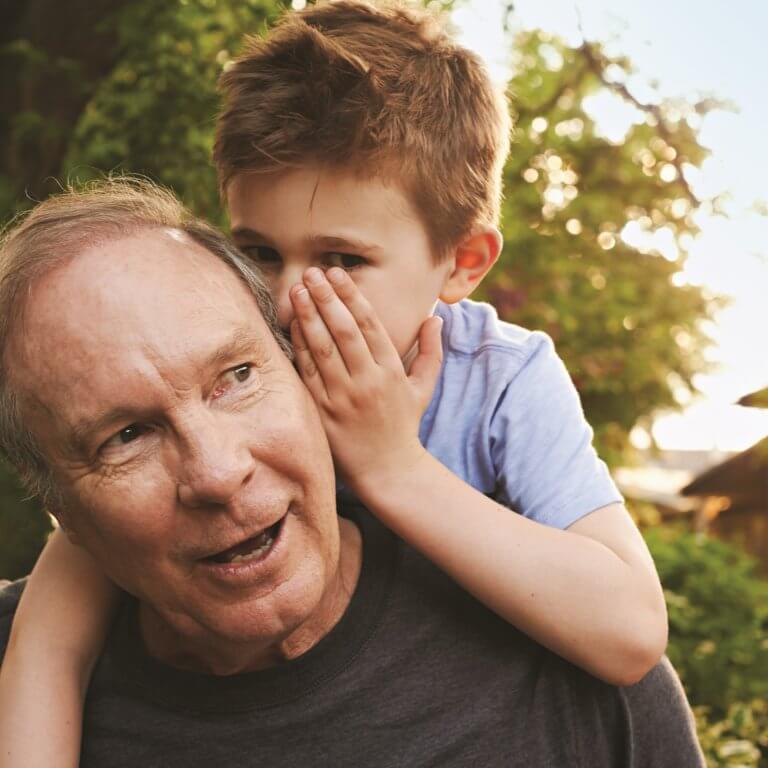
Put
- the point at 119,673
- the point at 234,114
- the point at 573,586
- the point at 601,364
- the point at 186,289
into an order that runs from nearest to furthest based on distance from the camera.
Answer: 1. the point at 186,289
2. the point at 573,586
3. the point at 119,673
4. the point at 234,114
5. the point at 601,364

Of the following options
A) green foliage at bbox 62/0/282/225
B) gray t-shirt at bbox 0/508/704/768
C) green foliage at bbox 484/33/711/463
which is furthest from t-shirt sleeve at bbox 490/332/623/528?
green foliage at bbox 484/33/711/463

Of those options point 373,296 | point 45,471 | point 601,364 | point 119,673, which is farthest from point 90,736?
point 601,364

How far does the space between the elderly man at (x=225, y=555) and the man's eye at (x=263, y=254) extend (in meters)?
0.28

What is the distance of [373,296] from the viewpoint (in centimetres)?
232

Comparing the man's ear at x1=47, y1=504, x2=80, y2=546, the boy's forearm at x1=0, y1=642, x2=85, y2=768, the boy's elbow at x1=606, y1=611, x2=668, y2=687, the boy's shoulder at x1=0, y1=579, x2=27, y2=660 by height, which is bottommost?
the boy's shoulder at x1=0, y1=579, x2=27, y2=660

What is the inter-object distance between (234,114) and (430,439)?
0.90 m

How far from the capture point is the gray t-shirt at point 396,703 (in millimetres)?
2029

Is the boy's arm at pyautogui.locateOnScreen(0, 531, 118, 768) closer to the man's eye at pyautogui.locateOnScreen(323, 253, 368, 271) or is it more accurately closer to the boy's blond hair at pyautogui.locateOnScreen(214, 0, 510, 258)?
the man's eye at pyautogui.locateOnScreen(323, 253, 368, 271)

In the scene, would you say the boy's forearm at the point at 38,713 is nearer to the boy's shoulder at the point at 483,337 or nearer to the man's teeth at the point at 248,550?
the man's teeth at the point at 248,550

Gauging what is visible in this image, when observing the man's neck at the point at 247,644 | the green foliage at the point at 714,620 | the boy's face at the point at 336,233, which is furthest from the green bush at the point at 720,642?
the boy's face at the point at 336,233

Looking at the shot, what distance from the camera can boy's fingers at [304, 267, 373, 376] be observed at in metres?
2.08

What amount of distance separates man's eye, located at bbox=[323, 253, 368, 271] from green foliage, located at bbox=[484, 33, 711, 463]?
12.4 ft

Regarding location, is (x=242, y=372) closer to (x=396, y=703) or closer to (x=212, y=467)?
(x=212, y=467)

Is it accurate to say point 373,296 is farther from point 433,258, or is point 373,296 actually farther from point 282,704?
point 282,704
